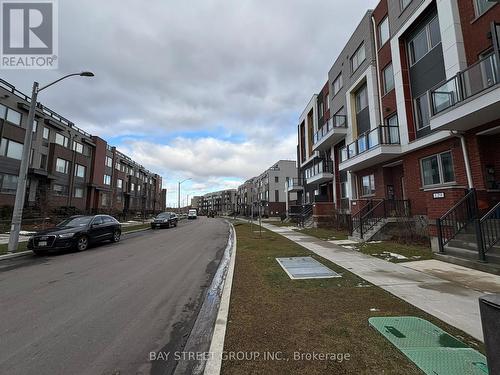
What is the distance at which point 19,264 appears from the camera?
33.2ft

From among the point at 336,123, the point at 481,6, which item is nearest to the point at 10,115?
the point at 336,123

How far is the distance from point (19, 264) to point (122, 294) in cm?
659

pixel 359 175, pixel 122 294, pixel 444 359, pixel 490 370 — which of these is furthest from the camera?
pixel 359 175

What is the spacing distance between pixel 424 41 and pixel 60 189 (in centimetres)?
3879

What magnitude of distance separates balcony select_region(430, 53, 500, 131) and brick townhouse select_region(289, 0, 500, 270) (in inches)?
1.3

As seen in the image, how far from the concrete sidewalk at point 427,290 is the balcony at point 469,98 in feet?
19.4

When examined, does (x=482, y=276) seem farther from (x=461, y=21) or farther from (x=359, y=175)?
(x=359, y=175)

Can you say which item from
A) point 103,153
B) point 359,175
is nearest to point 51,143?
point 103,153

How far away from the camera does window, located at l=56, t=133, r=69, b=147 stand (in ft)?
113

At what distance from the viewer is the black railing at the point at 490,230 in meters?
7.61

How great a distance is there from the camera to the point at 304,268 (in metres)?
8.52

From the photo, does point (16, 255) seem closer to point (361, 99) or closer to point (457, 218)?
point (457, 218)

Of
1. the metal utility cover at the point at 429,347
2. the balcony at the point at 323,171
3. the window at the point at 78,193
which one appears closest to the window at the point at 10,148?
the window at the point at 78,193

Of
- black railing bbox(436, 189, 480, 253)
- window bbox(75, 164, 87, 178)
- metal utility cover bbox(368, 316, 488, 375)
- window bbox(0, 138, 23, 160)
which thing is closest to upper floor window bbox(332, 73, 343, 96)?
black railing bbox(436, 189, 480, 253)
